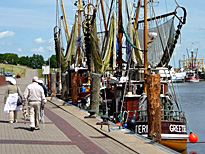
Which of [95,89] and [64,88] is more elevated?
[95,89]

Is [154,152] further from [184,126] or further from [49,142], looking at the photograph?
[184,126]

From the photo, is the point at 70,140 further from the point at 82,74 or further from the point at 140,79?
the point at 82,74

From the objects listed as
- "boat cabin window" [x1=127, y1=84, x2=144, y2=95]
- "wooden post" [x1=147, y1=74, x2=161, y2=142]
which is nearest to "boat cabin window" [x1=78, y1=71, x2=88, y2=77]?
"boat cabin window" [x1=127, y1=84, x2=144, y2=95]

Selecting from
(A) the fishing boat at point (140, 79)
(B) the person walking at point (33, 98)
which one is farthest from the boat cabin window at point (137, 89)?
(B) the person walking at point (33, 98)

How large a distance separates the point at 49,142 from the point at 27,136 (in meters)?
1.33

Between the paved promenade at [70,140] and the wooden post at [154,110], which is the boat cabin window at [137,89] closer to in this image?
the paved promenade at [70,140]

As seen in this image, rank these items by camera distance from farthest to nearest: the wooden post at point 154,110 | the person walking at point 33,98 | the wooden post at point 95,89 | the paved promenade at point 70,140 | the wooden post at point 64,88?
the wooden post at point 64,88, the wooden post at point 95,89, the person walking at point 33,98, the wooden post at point 154,110, the paved promenade at point 70,140

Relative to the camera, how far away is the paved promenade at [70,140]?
12133mm

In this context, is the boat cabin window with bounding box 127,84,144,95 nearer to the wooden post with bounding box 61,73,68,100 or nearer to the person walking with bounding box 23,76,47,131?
the person walking with bounding box 23,76,47,131

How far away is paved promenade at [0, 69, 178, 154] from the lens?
12.1 metres

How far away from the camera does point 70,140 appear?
13.8m

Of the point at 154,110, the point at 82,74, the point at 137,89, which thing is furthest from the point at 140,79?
the point at 82,74

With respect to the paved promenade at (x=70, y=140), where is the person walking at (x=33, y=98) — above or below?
above

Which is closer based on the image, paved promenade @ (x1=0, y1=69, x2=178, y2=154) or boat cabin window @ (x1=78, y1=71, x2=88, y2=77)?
paved promenade @ (x1=0, y1=69, x2=178, y2=154)
